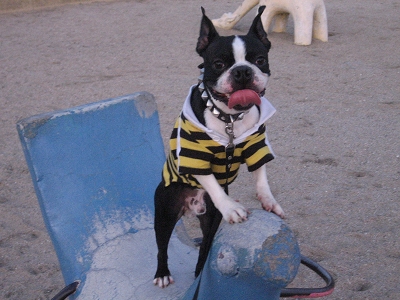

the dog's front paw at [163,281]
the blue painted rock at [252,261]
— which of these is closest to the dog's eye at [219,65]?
the blue painted rock at [252,261]

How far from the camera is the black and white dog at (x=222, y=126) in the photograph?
1.79 m

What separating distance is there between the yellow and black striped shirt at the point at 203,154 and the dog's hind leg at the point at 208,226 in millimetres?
133

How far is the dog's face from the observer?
1.77 meters

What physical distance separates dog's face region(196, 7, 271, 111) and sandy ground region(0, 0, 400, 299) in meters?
1.23

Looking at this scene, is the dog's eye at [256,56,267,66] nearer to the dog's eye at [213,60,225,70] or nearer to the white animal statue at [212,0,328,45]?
the dog's eye at [213,60,225,70]

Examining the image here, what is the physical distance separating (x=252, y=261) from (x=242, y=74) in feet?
2.05

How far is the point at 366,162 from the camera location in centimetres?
375

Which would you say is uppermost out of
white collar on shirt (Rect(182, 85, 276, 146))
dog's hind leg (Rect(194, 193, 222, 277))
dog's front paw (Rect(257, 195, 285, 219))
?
white collar on shirt (Rect(182, 85, 276, 146))

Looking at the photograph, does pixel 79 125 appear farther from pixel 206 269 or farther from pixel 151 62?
pixel 151 62

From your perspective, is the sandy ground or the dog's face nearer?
the dog's face

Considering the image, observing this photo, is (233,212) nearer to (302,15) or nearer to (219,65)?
(219,65)

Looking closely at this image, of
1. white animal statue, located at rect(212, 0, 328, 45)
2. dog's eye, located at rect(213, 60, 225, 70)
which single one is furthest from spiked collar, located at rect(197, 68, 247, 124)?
white animal statue, located at rect(212, 0, 328, 45)

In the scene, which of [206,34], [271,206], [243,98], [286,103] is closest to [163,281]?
[271,206]

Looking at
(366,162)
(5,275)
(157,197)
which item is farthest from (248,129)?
(366,162)
